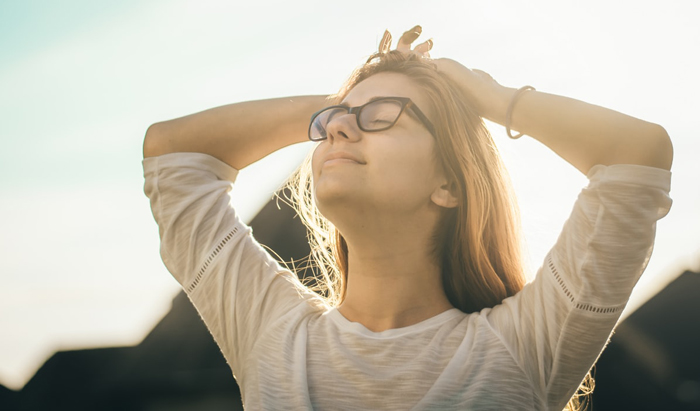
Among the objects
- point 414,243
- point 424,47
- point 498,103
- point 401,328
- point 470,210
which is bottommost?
point 401,328

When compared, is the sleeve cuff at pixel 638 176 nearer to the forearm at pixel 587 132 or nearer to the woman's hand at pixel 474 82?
the forearm at pixel 587 132

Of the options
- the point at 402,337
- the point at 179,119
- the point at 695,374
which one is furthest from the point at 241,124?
the point at 695,374

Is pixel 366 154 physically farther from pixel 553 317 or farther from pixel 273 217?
pixel 273 217

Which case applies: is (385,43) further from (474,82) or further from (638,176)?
(638,176)

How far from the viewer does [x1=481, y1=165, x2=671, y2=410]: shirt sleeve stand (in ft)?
5.60

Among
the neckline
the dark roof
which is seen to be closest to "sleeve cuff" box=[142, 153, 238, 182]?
the neckline

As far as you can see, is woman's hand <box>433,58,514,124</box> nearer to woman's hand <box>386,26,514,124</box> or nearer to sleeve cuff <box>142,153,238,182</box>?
woman's hand <box>386,26,514,124</box>

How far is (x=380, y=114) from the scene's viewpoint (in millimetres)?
2232

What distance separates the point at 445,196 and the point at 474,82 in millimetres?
454

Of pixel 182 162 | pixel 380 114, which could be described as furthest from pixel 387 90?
pixel 182 162

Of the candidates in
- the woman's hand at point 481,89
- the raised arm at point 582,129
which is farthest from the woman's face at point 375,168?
the raised arm at point 582,129

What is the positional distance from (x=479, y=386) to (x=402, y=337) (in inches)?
12.9

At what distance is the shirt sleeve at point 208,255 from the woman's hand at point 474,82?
3.41 ft

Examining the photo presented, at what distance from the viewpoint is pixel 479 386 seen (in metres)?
1.87
